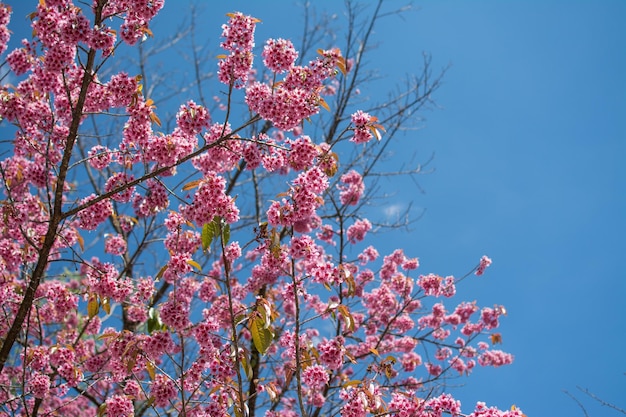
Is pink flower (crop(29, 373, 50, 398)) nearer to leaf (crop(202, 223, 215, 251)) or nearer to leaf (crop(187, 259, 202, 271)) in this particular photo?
leaf (crop(187, 259, 202, 271))

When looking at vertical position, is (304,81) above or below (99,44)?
below

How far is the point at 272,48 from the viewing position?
386 cm

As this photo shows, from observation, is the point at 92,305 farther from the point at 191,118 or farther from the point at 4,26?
the point at 4,26

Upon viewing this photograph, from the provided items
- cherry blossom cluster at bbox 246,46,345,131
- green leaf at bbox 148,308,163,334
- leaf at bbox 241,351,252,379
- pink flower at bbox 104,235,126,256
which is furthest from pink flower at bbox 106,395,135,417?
cherry blossom cluster at bbox 246,46,345,131

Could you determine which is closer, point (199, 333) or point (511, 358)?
point (199, 333)

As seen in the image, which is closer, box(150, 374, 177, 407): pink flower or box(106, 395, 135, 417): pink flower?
box(106, 395, 135, 417): pink flower

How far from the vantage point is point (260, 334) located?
354cm

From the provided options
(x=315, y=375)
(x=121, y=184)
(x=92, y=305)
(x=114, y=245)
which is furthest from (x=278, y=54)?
(x=114, y=245)

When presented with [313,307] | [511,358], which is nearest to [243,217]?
[313,307]

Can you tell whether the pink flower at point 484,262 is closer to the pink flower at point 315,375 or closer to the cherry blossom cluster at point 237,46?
the pink flower at point 315,375

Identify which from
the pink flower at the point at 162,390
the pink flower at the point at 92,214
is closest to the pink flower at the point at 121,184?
the pink flower at the point at 92,214

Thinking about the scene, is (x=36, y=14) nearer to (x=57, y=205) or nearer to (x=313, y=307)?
(x=57, y=205)

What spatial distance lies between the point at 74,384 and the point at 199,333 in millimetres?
1736

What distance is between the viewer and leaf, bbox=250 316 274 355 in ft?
11.4
